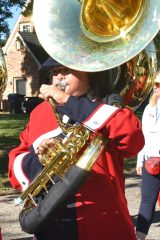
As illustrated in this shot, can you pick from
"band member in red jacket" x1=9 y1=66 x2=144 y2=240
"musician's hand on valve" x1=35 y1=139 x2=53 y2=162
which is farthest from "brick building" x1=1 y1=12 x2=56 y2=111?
"musician's hand on valve" x1=35 y1=139 x2=53 y2=162

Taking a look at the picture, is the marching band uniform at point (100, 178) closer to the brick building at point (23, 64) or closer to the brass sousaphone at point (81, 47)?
the brass sousaphone at point (81, 47)

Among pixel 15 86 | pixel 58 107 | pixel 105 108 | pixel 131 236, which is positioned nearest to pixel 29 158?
pixel 58 107

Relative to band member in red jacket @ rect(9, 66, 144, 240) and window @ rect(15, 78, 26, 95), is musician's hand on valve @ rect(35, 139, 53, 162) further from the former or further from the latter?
window @ rect(15, 78, 26, 95)

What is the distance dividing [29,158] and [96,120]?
1.30 feet

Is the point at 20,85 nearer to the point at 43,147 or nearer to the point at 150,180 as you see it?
the point at 150,180

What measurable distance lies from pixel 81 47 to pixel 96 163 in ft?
1.82

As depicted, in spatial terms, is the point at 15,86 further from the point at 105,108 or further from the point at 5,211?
the point at 105,108

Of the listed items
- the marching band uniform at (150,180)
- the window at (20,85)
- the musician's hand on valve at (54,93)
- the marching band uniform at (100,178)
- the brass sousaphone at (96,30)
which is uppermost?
the brass sousaphone at (96,30)

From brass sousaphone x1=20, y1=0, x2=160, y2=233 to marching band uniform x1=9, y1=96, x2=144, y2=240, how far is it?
9 centimetres

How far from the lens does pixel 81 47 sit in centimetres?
217

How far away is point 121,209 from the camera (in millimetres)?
2109

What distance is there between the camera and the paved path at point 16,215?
4.50m

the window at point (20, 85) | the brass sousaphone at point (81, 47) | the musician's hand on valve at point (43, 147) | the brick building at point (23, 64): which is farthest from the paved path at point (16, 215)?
the window at point (20, 85)

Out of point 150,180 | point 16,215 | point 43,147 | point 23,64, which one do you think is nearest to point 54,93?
point 43,147
